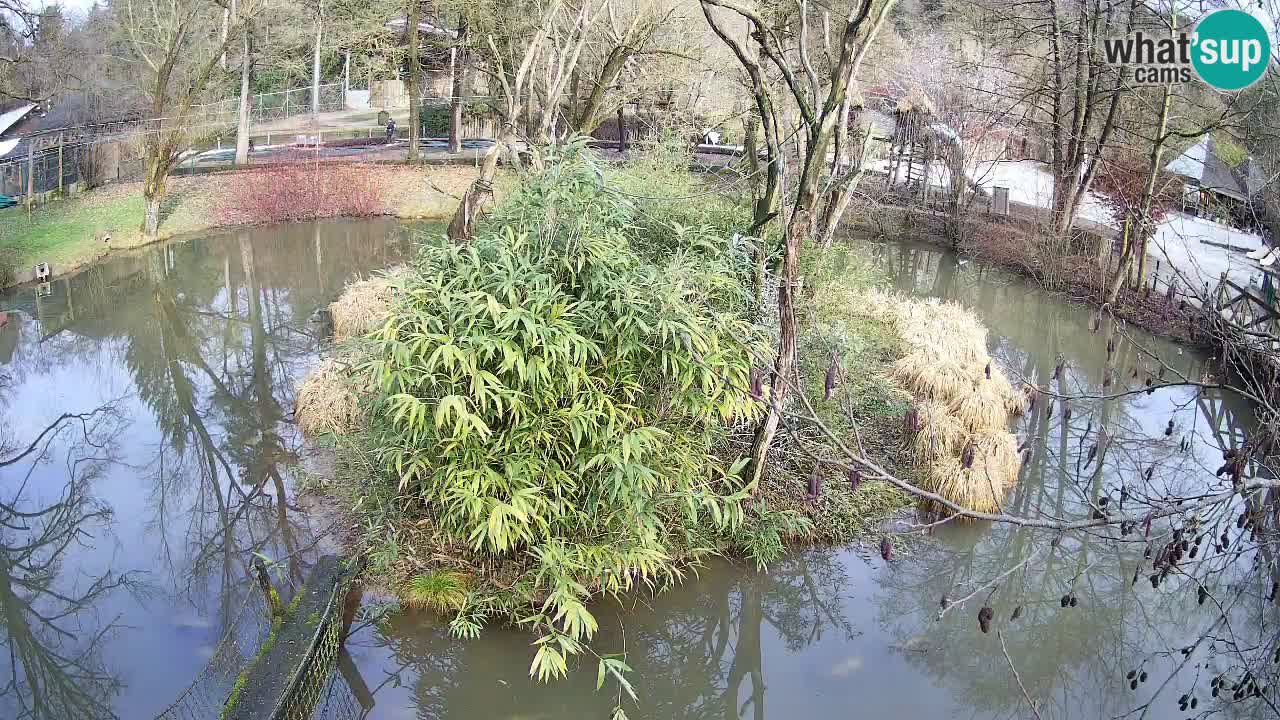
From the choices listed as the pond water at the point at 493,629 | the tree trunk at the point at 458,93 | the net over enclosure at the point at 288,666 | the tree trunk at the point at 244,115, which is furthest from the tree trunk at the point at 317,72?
the net over enclosure at the point at 288,666

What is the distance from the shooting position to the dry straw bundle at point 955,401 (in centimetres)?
809

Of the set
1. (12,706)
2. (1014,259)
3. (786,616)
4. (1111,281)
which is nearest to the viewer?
(12,706)

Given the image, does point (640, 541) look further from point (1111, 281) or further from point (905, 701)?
point (1111, 281)

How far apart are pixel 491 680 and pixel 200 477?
406 cm

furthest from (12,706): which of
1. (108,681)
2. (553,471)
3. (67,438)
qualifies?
(67,438)

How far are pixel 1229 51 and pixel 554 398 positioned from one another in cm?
1004

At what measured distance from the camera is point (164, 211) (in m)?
18.1

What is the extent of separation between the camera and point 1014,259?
16609mm

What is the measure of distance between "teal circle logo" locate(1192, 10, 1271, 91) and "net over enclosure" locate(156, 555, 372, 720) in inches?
400

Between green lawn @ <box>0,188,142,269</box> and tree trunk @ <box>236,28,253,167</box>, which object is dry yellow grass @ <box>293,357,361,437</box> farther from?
tree trunk @ <box>236,28,253,167</box>

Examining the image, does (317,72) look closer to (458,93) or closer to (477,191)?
(458,93)

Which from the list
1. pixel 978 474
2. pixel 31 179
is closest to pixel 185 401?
pixel 978 474

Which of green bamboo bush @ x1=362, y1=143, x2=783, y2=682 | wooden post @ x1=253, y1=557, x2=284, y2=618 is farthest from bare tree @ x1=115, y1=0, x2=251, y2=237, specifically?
wooden post @ x1=253, y1=557, x2=284, y2=618

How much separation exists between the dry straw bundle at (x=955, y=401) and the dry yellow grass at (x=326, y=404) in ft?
16.4
